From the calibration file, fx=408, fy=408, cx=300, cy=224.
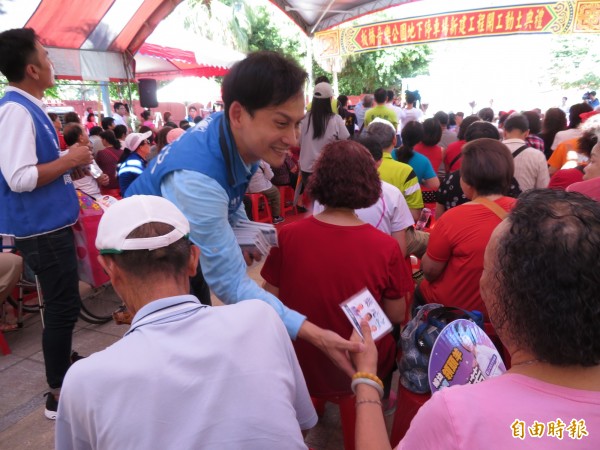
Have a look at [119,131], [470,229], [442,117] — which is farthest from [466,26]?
[470,229]

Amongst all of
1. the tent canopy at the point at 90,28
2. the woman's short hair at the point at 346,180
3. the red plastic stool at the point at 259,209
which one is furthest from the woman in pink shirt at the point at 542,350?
the tent canopy at the point at 90,28

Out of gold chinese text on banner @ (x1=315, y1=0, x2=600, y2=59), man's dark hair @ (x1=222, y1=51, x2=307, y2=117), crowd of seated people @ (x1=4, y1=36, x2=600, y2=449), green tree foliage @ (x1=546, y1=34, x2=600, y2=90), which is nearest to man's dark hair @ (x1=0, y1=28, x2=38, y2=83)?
crowd of seated people @ (x1=4, y1=36, x2=600, y2=449)

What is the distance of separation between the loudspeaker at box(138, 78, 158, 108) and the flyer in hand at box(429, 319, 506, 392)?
40.4ft

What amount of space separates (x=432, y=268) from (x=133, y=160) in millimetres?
3314

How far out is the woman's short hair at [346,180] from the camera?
5.97ft

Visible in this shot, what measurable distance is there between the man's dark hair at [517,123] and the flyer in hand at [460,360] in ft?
10.4

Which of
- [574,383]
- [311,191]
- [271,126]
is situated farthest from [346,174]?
[574,383]

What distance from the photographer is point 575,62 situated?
32219 mm

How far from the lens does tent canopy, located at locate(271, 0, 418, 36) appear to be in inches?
473

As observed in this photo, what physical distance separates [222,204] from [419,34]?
1473cm

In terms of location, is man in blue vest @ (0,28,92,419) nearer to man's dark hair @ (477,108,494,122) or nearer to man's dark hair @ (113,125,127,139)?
man's dark hair @ (113,125,127,139)

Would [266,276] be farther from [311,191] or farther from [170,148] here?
[170,148]

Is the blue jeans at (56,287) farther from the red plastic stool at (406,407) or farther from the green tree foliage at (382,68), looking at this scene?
the green tree foliage at (382,68)

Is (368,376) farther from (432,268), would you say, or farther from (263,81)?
(432,268)
